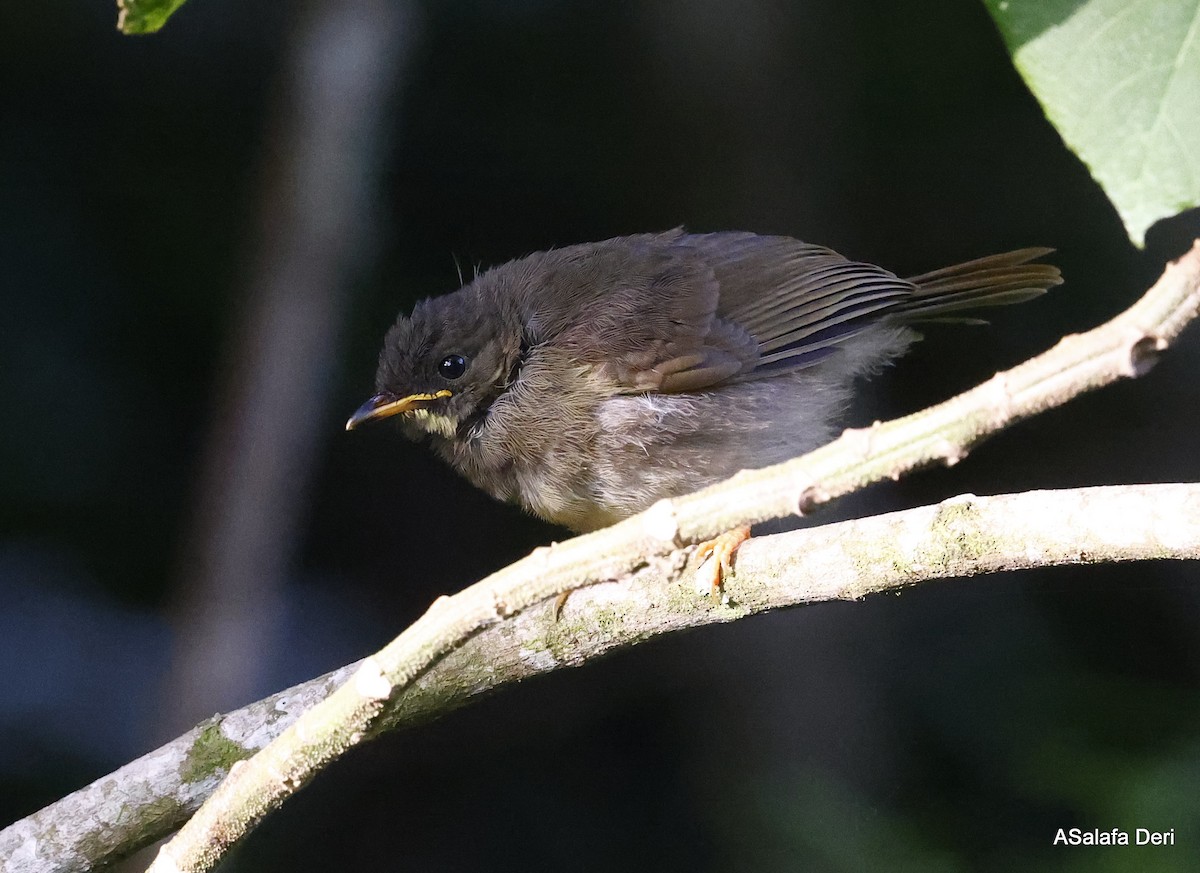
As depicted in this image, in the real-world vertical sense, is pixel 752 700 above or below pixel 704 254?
below

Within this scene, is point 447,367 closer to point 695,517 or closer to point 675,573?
point 675,573

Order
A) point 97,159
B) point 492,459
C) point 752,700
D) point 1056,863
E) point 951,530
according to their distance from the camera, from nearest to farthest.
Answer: point 951,530 < point 492,459 < point 1056,863 < point 97,159 < point 752,700

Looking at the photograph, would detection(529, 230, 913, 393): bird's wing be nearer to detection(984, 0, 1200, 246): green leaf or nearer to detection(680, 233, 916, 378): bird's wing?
detection(680, 233, 916, 378): bird's wing

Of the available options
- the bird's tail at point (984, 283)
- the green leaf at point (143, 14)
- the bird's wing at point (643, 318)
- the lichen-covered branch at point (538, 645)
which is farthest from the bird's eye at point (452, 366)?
the green leaf at point (143, 14)

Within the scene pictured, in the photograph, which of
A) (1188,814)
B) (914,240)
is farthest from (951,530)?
(914,240)

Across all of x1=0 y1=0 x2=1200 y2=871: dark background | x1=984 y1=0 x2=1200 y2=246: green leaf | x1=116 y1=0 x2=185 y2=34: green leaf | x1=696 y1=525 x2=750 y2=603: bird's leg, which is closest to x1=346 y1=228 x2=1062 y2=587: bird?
x1=696 y1=525 x2=750 y2=603: bird's leg

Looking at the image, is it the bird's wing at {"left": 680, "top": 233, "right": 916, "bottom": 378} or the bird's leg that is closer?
the bird's leg

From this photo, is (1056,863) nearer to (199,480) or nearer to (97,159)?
(199,480)

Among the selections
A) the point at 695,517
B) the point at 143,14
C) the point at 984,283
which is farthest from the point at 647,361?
the point at 143,14
